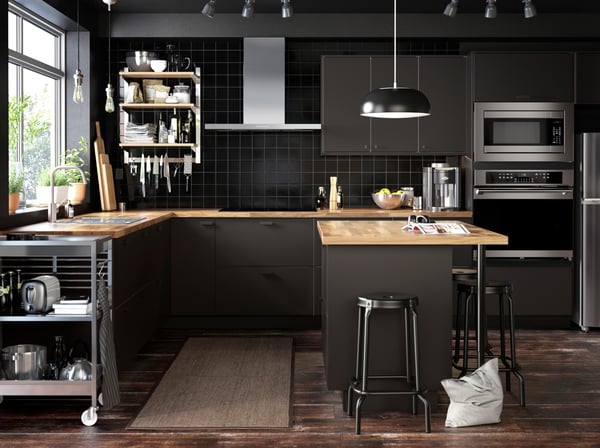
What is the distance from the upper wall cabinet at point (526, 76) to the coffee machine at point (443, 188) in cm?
63

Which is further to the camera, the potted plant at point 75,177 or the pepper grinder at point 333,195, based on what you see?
the pepper grinder at point 333,195

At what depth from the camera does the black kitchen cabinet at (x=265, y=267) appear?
6.10m

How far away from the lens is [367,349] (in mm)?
3695

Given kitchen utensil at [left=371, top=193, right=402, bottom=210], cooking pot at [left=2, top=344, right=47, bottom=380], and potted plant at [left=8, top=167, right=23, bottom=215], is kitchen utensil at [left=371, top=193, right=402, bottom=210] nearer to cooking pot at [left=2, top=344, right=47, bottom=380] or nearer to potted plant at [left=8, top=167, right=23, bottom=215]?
potted plant at [left=8, top=167, right=23, bottom=215]

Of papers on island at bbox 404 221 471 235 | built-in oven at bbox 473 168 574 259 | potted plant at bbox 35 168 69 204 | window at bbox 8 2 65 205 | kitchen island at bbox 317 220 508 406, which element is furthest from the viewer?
built-in oven at bbox 473 168 574 259

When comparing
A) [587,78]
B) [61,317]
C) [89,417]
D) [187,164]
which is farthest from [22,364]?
[587,78]

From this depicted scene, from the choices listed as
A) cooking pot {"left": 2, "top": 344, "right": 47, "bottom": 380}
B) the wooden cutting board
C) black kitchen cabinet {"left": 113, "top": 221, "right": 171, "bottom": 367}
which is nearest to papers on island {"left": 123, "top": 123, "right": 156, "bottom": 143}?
the wooden cutting board

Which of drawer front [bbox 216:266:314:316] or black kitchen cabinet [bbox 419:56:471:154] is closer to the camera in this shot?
drawer front [bbox 216:266:314:316]

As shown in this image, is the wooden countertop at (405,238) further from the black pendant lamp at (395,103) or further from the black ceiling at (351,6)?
the black ceiling at (351,6)

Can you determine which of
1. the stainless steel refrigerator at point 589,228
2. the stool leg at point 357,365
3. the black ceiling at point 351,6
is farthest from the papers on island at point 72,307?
the stainless steel refrigerator at point 589,228

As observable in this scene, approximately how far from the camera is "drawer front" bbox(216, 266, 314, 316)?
20.1 feet

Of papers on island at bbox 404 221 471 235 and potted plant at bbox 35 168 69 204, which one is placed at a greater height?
potted plant at bbox 35 168 69 204

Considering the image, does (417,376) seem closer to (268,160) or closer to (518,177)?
(518,177)

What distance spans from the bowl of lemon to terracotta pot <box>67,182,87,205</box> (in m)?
2.38
